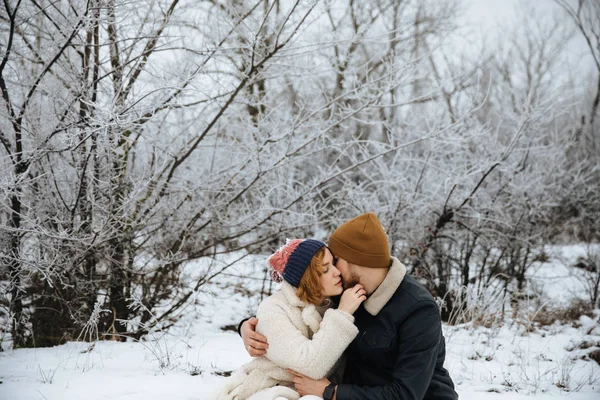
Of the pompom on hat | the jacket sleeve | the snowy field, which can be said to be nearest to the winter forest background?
the snowy field

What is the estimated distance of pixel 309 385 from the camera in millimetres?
2100

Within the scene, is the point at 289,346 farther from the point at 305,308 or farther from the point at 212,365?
the point at 212,365

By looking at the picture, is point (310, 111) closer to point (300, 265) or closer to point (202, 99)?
point (202, 99)

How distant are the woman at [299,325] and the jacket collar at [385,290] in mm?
65

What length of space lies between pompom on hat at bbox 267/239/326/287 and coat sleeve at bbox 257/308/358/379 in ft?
0.79

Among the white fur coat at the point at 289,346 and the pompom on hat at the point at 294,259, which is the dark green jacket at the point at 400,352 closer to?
the white fur coat at the point at 289,346

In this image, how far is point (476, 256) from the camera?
7312 mm

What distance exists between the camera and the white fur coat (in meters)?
2.06

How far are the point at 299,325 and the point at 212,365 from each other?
1.58 metres

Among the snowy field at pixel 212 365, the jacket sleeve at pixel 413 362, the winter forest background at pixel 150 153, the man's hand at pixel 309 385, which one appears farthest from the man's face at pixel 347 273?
the winter forest background at pixel 150 153

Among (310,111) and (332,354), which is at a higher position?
(310,111)

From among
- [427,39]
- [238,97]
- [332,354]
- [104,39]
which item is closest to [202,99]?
[238,97]

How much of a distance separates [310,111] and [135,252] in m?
2.38

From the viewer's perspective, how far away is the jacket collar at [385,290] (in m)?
2.16
